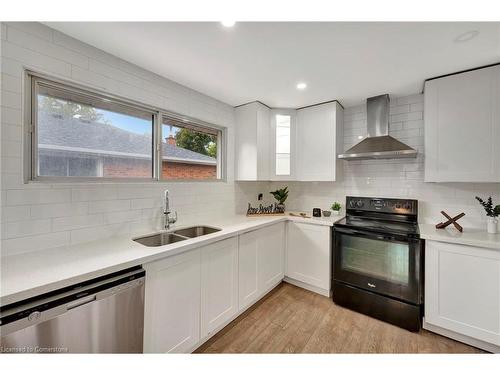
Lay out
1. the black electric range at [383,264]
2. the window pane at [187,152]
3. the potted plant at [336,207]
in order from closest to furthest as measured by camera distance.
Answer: the black electric range at [383,264] → the window pane at [187,152] → the potted plant at [336,207]

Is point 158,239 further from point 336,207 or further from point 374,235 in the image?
point 336,207

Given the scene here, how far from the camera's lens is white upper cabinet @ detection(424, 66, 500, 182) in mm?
1771

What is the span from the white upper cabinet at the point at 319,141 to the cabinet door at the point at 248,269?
1.17 metres

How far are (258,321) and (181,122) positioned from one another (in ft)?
7.08

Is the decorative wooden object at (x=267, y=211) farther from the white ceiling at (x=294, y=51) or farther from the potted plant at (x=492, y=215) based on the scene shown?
the potted plant at (x=492, y=215)

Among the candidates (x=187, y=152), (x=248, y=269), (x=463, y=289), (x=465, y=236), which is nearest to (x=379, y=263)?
(x=463, y=289)

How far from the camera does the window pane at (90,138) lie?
143 cm

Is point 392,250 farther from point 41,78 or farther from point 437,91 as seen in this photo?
point 41,78

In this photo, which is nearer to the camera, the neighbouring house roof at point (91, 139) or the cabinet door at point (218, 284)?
the neighbouring house roof at point (91, 139)

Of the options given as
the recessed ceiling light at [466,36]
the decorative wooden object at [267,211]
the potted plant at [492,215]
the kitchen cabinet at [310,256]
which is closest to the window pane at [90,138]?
the decorative wooden object at [267,211]

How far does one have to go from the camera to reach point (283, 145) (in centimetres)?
293

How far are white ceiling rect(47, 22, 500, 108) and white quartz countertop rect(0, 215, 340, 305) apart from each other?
1418 millimetres

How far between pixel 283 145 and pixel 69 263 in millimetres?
2505

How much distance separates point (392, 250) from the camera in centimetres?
198
